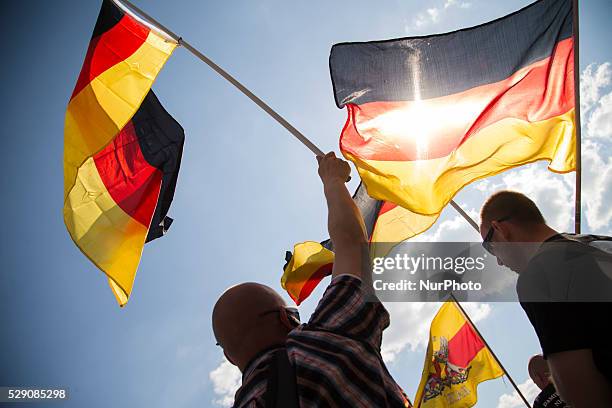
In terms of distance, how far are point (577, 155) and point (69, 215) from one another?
12.9 feet

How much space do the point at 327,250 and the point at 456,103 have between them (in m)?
1.89

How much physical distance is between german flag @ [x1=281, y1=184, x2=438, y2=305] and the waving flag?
2165 mm

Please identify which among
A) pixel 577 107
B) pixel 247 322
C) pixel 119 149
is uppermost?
pixel 119 149

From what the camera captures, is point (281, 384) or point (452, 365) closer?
point (281, 384)

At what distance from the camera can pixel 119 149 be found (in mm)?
4465

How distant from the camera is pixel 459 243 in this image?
4.37 metres

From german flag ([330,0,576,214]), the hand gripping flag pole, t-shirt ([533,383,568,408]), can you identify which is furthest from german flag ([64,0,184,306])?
t-shirt ([533,383,568,408])

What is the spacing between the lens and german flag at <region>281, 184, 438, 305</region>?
4.56 meters

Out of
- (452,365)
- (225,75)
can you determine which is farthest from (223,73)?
(452,365)

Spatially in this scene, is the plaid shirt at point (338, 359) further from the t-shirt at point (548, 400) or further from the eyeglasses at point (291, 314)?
the t-shirt at point (548, 400)

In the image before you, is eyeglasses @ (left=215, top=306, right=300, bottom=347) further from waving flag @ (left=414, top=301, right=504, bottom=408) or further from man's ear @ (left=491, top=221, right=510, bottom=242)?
waving flag @ (left=414, top=301, right=504, bottom=408)

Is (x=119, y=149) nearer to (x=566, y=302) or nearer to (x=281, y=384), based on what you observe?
(x=281, y=384)

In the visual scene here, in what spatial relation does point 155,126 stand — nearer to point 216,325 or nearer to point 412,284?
point 412,284

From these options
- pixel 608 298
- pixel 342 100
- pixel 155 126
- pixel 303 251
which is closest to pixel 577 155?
pixel 342 100
